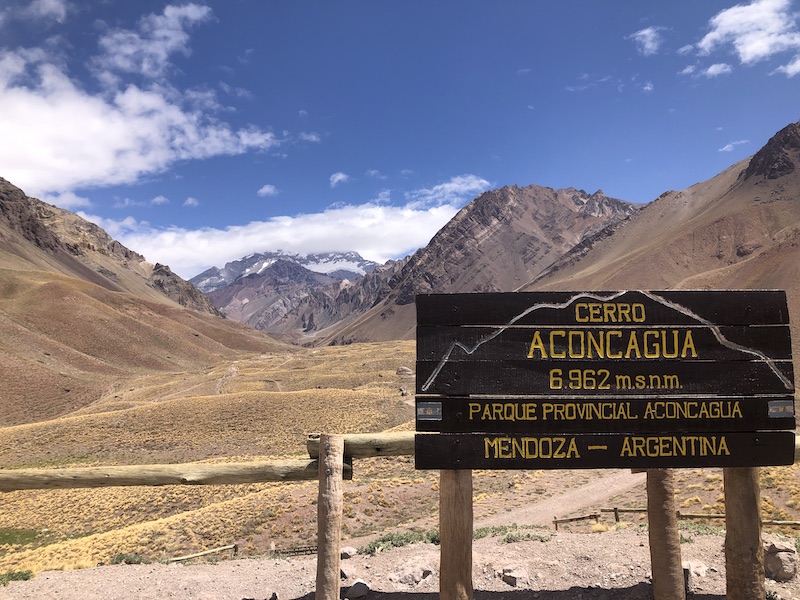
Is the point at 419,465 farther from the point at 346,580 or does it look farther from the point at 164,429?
the point at 164,429

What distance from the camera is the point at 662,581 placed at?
6.39 meters

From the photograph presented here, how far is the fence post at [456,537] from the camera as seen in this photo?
5.80m

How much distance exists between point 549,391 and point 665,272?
151m

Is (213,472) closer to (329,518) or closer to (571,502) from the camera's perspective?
(329,518)

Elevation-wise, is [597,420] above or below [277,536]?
above

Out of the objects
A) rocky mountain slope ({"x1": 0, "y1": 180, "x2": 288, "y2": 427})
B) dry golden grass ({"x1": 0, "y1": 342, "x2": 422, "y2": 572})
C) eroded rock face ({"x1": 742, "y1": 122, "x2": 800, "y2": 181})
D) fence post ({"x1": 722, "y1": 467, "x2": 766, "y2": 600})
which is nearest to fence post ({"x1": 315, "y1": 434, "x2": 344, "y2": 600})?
fence post ({"x1": 722, "y1": 467, "x2": 766, "y2": 600})

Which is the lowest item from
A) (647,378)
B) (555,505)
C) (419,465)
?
(555,505)

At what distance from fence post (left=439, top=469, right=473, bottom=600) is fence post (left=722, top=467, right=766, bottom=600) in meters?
3.00

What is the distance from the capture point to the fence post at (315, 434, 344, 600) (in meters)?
6.16

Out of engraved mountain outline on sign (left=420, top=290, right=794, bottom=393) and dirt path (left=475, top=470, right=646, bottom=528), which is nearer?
engraved mountain outline on sign (left=420, top=290, right=794, bottom=393)

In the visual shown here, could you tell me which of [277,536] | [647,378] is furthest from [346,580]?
[277,536]

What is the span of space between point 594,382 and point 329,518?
138 inches

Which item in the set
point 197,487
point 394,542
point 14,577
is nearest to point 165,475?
point 14,577

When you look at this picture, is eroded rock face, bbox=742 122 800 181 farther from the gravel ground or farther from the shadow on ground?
the shadow on ground
